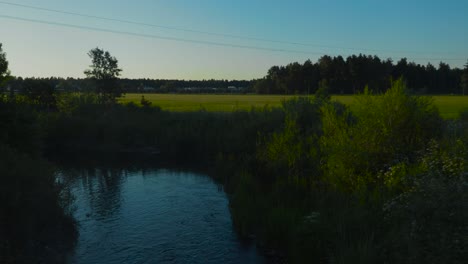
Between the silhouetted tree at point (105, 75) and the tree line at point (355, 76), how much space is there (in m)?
41.2

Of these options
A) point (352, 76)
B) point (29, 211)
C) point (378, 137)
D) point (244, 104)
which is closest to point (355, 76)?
point (352, 76)

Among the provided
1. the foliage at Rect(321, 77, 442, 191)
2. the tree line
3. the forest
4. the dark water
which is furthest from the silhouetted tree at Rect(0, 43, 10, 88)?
the tree line

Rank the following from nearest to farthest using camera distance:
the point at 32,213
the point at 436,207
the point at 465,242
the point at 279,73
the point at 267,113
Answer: the point at 465,242
the point at 436,207
the point at 32,213
the point at 267,113
the point at 279,73

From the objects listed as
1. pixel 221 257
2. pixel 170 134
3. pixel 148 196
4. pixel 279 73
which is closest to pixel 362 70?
pixel 279 73

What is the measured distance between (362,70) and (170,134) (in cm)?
5734

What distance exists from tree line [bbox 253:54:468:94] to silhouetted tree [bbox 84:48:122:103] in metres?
41.2

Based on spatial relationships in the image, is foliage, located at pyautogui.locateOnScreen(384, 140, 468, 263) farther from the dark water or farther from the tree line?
the tree line

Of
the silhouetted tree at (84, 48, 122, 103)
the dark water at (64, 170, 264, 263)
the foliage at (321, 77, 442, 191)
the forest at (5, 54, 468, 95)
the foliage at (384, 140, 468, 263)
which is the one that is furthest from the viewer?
the forest at (5, 54, 468, 95)

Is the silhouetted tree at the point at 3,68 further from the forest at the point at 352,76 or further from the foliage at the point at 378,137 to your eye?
the forest at the point at 352,76

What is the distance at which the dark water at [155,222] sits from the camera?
12.8 metres

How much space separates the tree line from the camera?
80.9m

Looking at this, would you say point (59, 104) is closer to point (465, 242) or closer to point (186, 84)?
point (465, 242)

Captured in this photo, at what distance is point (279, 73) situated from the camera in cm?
10038

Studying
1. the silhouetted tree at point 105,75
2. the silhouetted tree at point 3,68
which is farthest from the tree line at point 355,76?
the silhouetted tree at point 3,68
